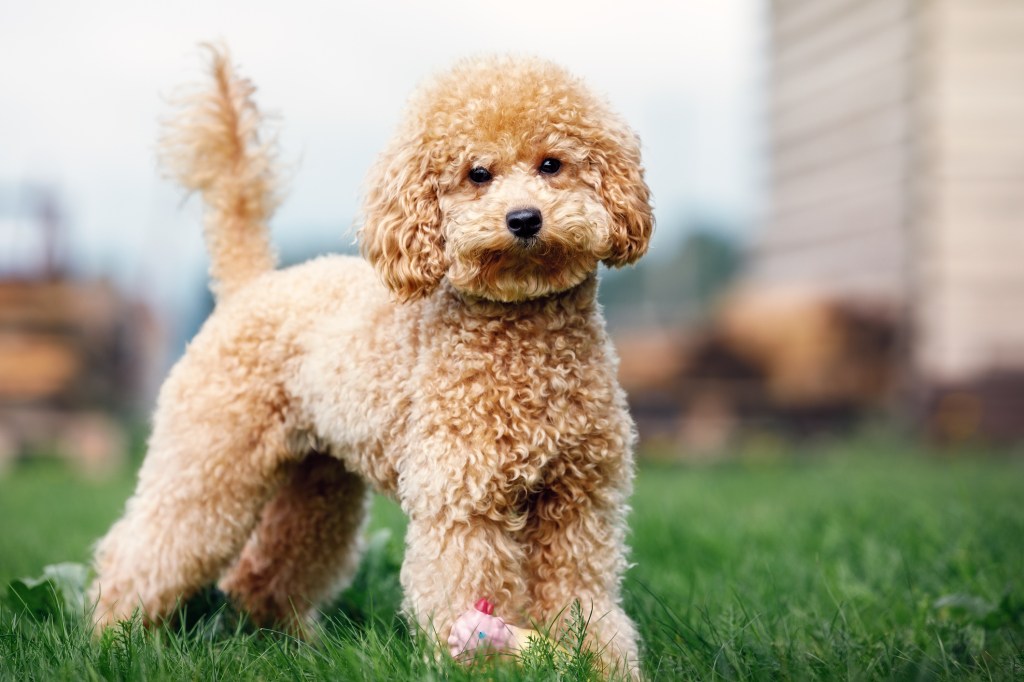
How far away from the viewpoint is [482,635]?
2543mm

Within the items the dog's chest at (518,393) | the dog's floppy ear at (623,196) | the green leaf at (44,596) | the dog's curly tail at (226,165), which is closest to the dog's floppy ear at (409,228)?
the dog's chest at (518,393)

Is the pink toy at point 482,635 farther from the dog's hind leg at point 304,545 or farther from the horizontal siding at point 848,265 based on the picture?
the horizontal siding at point 848,265

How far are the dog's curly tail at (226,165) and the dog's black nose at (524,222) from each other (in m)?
1.40

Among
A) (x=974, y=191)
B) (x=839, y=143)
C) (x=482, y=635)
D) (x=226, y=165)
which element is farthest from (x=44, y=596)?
(x=839, y=143)

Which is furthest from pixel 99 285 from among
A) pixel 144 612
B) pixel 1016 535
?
pixel 1016 535

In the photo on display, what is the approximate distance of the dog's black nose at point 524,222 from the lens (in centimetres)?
250

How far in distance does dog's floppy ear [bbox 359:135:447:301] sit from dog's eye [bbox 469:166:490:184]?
10 centimetres

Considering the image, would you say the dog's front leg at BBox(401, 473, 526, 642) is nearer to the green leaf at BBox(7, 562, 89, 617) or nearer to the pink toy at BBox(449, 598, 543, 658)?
the pink toy at BBox(449, 598, 543, 658)

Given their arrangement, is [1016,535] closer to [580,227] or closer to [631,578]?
[631,578]

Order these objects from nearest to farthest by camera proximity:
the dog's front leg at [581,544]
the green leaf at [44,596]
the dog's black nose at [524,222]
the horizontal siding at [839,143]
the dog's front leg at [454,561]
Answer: the dog's black nose at [524,222] → the dog's front leg at [454,561] → the dog's front leg at [581,544] → the green leaf at [44,596] → the horizontal siding at [839,143]

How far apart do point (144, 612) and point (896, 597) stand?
2465 mm

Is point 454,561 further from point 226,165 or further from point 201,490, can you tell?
point 226,165

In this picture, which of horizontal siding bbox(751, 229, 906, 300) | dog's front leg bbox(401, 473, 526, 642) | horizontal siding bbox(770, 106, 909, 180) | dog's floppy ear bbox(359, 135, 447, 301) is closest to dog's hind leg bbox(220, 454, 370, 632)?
dog's front leg bbox(401, 473, 526, 642)

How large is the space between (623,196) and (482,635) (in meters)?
1.17
